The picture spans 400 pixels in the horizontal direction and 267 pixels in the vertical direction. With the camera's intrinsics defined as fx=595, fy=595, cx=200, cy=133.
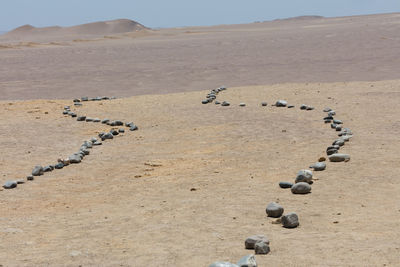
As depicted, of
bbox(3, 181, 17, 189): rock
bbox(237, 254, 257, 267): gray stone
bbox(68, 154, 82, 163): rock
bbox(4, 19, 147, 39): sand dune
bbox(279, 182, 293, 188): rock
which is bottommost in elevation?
bbox(3, 181, 17, 189): rock

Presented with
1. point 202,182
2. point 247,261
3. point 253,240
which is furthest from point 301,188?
point 247,261

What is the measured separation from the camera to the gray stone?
458cm

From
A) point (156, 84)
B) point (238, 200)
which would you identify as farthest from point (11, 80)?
point (238, 200)

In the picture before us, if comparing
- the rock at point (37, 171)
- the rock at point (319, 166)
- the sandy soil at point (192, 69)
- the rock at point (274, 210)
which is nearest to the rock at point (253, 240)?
the rock at point (274, 210)

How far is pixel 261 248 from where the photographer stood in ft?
16.6

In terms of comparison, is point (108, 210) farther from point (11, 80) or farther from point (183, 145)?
point (11, 80)

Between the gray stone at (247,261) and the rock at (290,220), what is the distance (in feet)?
3.97

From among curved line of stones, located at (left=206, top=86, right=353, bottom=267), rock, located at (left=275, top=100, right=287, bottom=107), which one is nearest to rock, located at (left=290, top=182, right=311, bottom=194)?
curved line of stones, located at (left=206, top=86, right=353, bottom=267)

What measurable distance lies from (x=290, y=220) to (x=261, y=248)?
2.73 ft

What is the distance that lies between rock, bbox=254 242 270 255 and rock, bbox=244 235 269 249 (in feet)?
0.22

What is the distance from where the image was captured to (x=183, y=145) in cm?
1055

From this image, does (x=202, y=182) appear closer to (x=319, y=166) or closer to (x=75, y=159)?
(x=319, y=166)

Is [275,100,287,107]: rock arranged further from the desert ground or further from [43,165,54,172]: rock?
[43,165,54,172]: rock

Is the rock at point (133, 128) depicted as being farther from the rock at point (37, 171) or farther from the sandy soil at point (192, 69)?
the sandy soil at point (192, 69)
